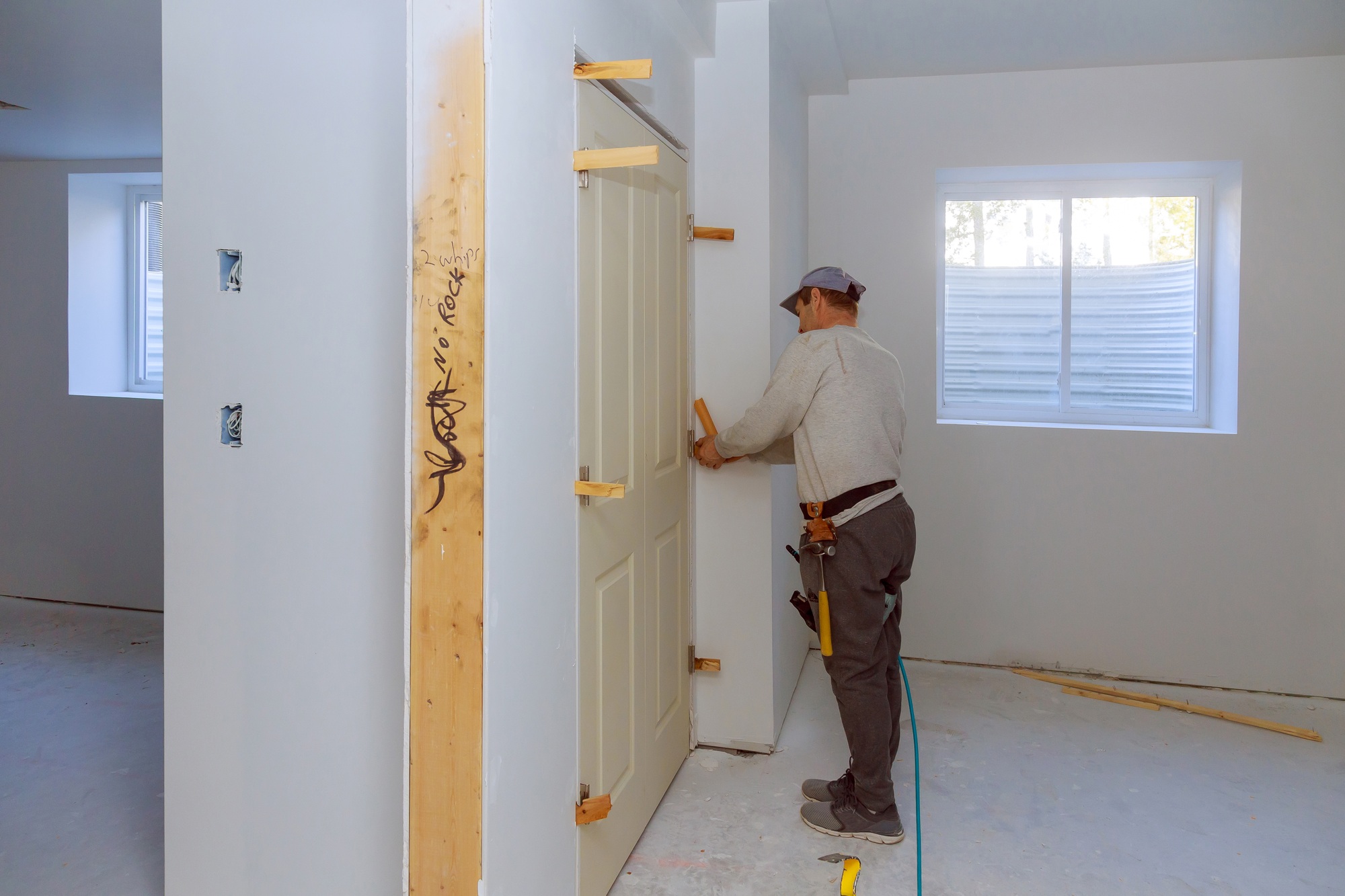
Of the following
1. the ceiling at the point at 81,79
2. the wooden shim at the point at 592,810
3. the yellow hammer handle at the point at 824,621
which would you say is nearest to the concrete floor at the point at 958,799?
the wooden shim at the point at 592,810

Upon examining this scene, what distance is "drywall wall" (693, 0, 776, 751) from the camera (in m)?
2.77

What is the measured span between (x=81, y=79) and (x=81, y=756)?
2399 mm

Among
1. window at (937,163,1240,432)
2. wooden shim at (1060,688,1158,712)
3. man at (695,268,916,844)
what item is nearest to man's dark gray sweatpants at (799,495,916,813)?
man at (695,268,916,844)

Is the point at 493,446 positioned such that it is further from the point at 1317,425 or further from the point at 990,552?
the point at 1317,425

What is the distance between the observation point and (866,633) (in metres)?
2.31

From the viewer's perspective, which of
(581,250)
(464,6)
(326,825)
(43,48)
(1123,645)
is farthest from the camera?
(1123,645)

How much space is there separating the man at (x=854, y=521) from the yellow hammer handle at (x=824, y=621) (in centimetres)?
2

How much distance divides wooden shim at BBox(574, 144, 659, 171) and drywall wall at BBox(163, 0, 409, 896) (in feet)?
1.19

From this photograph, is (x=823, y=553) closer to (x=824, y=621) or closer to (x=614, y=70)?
(x=824, y=621)

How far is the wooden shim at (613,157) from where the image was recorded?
1.74m

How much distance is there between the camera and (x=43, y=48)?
9.52ft

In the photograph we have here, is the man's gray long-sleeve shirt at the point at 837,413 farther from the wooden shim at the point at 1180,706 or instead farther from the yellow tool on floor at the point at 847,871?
the wooden shim at the point at 1180,706

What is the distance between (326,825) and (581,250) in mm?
1230

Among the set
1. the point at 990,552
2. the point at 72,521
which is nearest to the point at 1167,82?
the point at 990,552
